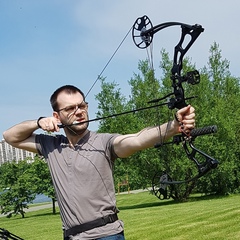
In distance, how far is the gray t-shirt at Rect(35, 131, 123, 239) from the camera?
8.63 ft

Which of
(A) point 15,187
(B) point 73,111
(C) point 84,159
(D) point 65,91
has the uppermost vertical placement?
(A) point 15,187

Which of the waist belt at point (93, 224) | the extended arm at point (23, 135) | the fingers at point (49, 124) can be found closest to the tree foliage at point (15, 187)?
the extended arm at point (23, 135)

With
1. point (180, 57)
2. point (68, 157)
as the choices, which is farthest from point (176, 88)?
point (68, 157)

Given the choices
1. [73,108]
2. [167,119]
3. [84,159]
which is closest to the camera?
[84,159]

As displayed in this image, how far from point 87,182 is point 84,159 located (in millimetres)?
135

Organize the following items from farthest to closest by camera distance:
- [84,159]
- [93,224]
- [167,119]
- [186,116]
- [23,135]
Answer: [167,119] → [23,135] → [84,159] → [93,224] → [186,116]

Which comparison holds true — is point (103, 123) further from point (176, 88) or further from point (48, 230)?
point (176, 88)

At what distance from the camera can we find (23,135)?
3.10 m

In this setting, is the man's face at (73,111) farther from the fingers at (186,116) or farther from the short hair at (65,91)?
the fingers at (186,116)

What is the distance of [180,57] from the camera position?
2.93 meters

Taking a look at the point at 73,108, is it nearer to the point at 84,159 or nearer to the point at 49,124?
the point at 49,124

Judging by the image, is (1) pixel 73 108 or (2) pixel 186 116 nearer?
(2) pixel 186 116

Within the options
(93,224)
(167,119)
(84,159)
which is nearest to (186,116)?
(84,159)

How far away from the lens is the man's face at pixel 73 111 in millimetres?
2807
